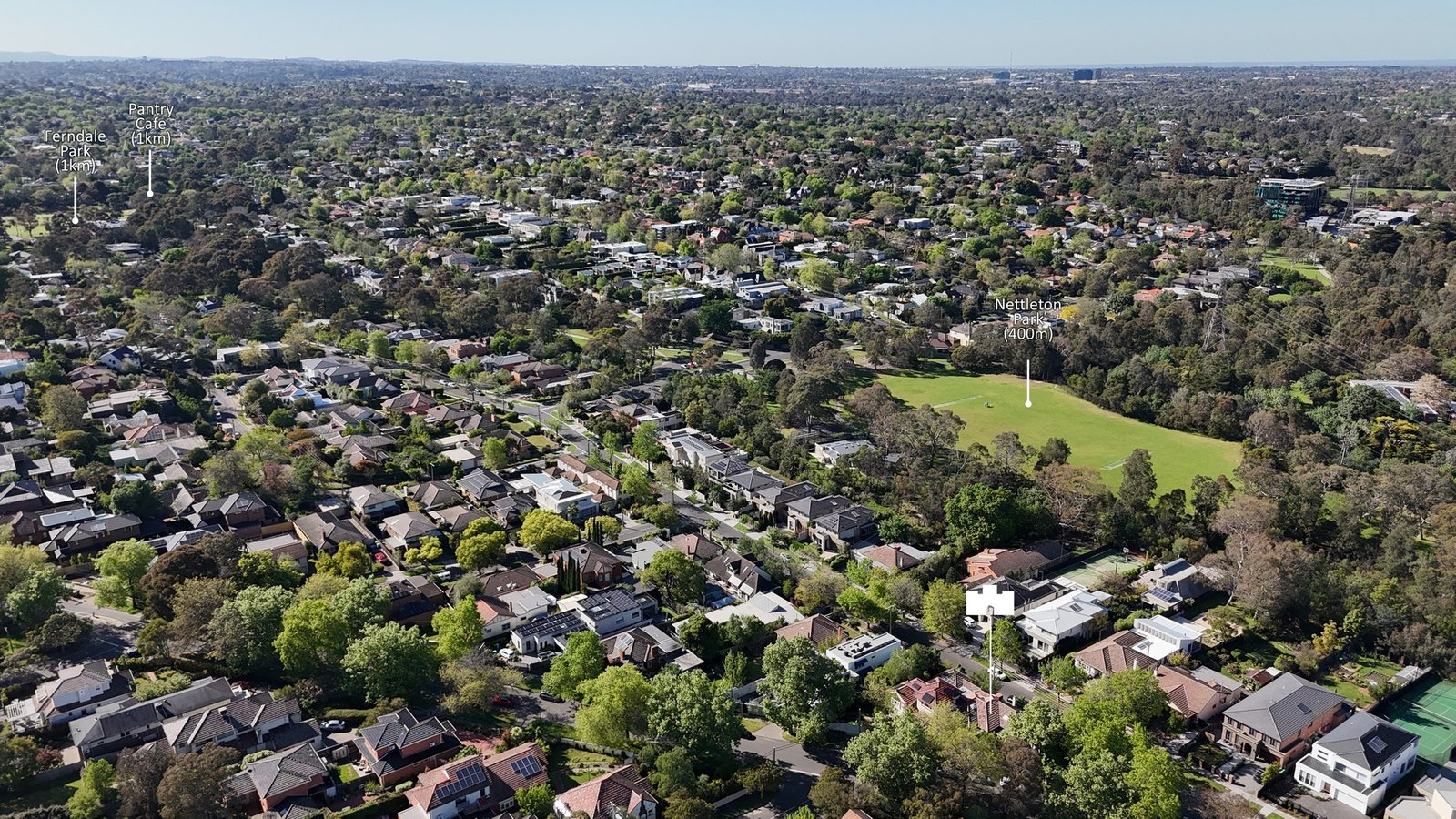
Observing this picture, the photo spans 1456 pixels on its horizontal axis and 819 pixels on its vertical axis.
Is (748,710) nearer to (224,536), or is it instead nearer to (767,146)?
(224,536)

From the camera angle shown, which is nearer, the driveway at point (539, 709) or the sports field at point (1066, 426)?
the driveway at point (539, 709)

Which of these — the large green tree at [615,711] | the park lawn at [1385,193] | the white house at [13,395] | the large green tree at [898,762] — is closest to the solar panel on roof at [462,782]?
the large green tree at [615,711]

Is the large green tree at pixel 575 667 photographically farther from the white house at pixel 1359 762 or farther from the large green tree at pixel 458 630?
the white house at pixel 1359 762

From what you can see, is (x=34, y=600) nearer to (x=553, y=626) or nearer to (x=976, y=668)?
(x=553, y=626)

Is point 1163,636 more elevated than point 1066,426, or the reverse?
point 1066,426

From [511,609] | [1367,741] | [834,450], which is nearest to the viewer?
[1367,741]

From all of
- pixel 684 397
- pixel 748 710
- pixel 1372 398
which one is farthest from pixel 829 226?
pixel 748 710

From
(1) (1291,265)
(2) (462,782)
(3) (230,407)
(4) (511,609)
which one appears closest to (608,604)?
(4) (511,609)
